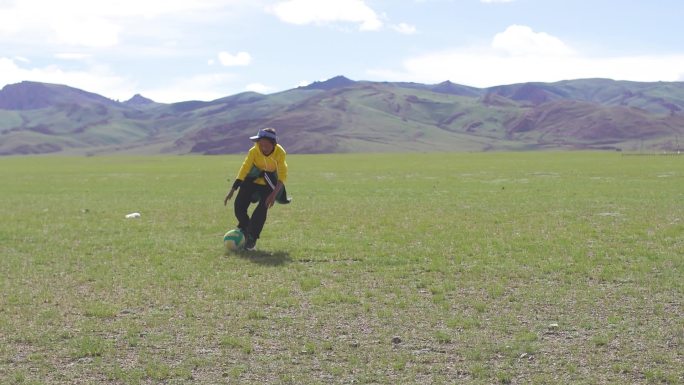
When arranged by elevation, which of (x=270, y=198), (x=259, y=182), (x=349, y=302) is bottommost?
(x=349, y=302)

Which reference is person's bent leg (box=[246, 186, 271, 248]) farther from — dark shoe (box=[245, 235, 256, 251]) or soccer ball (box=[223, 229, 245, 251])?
soccer ball (box=[223, 229, 245, 251])

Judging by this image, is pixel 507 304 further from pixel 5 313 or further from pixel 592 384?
pixel 5 313

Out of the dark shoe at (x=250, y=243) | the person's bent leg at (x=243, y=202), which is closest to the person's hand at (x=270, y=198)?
the person's bent leg at (x=243, y=202)

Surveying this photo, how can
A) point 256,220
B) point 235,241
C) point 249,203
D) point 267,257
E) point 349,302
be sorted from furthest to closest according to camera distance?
1. point 249,203
2. point 256,220
3. point 235,241
4. point 267,257
5. point 349,302

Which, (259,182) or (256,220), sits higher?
(259,182)

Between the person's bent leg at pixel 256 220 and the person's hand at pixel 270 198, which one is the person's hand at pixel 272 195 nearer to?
the person's hand at pixel 270 198

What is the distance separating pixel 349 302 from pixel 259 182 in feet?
18.7

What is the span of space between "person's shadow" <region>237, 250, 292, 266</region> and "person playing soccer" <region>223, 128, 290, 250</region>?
0.30m

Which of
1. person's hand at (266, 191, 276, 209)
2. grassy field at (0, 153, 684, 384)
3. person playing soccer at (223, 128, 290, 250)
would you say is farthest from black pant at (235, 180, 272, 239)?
grassy field at (0, 153, 684, 384)

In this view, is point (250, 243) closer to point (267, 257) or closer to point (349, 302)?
point (267, 257)

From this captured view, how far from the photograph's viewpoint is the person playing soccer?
15492 millimetres

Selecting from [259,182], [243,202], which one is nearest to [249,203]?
[243,202]

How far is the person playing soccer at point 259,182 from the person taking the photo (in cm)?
1549

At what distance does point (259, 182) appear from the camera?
15797 millimetres
